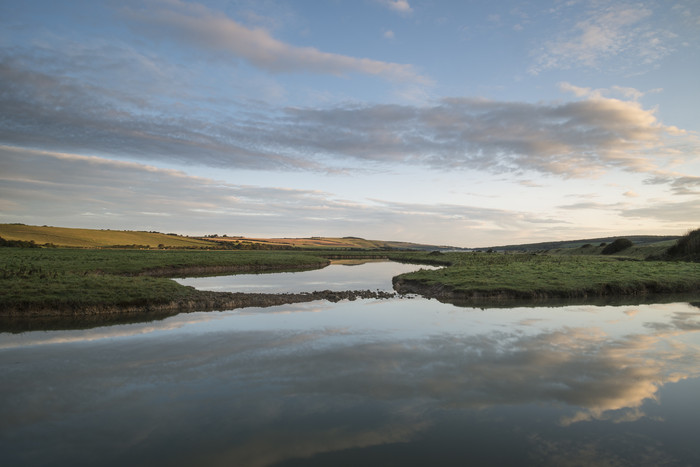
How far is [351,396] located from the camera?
1013 cm

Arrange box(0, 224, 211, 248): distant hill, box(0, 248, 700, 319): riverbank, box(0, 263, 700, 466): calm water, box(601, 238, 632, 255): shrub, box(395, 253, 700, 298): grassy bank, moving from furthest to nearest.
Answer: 1. box(0, 224, 211, 248): distant hill
2. box(601, 238, 632, 255): shrub
3. box(395, 253, 700, 298): grassy bank
4. box(0, 248, 700, 319): riverbank
5. box(0, 263, 700, 466): calm water

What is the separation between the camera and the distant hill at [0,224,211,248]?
94.7m

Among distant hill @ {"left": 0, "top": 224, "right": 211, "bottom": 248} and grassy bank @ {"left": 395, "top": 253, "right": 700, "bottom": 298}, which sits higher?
distant hill @ {"left": 0, "top": 224, "right": 211, "bottom": 248}

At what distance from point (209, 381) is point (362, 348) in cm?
576

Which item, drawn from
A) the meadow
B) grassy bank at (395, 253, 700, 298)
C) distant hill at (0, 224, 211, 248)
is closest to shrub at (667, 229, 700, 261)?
the meadow

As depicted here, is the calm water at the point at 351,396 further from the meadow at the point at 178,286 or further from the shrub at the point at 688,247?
the shrub at the point at 688,247

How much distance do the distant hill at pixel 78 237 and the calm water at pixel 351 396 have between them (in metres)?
98.3

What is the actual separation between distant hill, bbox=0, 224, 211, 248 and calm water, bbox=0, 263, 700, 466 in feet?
323

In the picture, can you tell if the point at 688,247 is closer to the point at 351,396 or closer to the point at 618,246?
the point at 618,246

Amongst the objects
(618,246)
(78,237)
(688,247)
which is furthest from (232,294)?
(78,237)

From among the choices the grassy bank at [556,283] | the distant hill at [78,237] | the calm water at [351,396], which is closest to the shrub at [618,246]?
the grassy bank at [556,283]

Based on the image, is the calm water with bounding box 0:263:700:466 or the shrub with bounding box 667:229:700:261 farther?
the shrub with bounding box 667:229:700:261

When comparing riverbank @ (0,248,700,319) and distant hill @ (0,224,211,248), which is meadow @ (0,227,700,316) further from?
distant hill @ (0,224,211,248)

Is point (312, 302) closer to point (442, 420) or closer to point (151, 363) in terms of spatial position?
point (151, 363)
